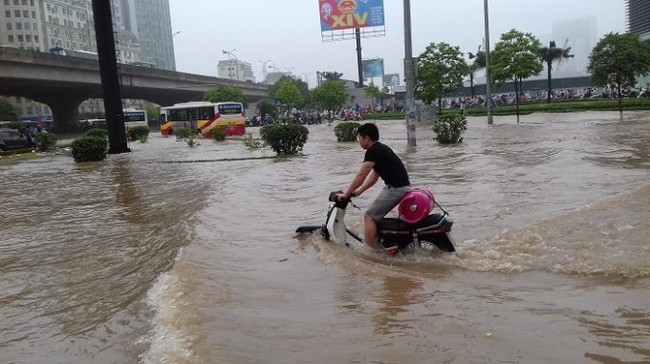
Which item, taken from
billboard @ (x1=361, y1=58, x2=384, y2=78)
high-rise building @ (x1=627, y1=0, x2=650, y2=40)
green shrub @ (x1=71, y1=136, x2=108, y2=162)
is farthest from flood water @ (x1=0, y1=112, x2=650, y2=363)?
billboard @ (x1=361, y1=58, x2=384, y2=78)

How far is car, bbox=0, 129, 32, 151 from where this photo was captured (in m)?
33.0

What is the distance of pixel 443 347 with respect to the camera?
3811 millimetres

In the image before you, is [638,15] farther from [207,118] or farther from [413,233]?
[413,233]

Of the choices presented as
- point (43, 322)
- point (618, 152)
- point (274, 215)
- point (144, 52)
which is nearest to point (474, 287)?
point (43, 322)

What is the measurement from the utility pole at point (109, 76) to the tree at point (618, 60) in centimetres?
2322

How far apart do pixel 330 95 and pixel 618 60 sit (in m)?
32.0

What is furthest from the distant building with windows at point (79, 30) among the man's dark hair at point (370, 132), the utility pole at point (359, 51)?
Result: the man's dark hair at point (370, 132)

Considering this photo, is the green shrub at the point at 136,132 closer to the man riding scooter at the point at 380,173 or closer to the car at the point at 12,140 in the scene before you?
the car at the point at 12,140

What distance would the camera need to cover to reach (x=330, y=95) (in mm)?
57906

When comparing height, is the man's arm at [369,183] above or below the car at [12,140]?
below

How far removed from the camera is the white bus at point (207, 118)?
43156mm

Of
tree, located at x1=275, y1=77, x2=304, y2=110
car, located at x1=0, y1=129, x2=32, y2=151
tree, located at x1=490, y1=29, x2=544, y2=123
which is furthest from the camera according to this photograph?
tree, located at x1=275, y1=77, x2=304, y2=110

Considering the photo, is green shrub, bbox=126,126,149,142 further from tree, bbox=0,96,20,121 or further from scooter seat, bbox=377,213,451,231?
tree, bbox=0,96,20,121

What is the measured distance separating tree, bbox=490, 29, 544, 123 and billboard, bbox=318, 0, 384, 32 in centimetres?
2948
